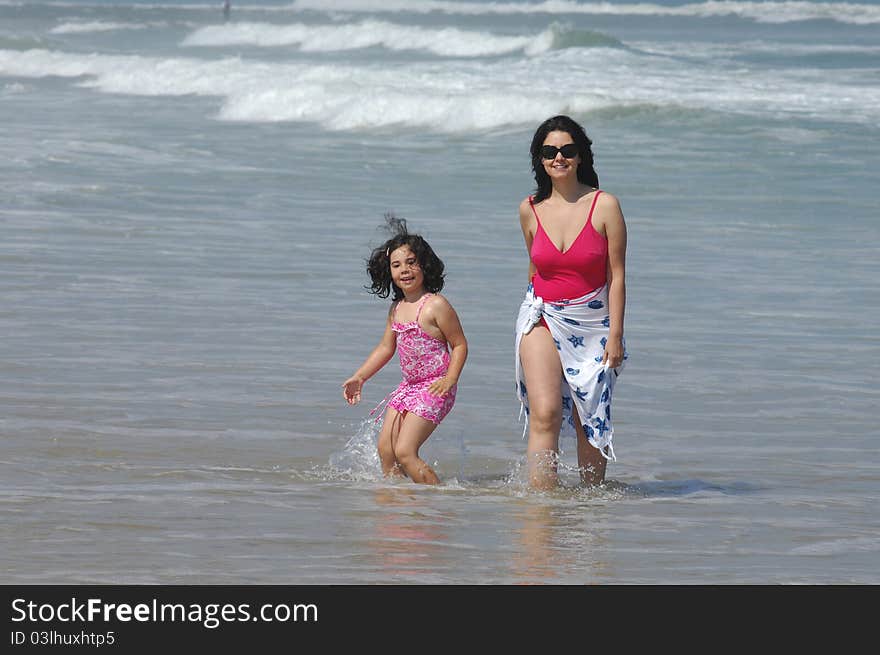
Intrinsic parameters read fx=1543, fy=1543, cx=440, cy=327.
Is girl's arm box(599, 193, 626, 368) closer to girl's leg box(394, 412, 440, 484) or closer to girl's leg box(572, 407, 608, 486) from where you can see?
girl's leg box(572, 407, 608, 486)

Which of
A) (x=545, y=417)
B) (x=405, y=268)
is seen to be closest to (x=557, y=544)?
(x=545, y=417)

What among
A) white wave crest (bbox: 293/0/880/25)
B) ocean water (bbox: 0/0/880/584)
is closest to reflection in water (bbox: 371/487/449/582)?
ocean water (bbox: 0/0/880/584)

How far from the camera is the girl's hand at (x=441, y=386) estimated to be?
613cm

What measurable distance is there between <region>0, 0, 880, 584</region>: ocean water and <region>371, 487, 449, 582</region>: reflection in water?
21 mm

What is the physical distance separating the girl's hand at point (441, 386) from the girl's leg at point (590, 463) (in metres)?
0.57

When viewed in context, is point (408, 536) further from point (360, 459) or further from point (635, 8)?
point (635, 8)

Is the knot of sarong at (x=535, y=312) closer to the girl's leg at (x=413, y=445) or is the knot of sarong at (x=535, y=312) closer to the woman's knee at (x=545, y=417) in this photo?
the woman's knee at (x=545, y=417)

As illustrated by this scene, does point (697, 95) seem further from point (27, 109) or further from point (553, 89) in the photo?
point (27, 109)

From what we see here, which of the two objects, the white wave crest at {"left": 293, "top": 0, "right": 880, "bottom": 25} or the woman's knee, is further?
the white wave crest at {"left": 293, "top": 0, "right": 880, "bottom": 25}

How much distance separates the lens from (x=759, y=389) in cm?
805

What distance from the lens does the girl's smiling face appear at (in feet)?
20.1

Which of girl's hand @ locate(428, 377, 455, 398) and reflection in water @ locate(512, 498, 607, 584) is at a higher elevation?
girl's hand @ locate(428, 377, 455, 398)
